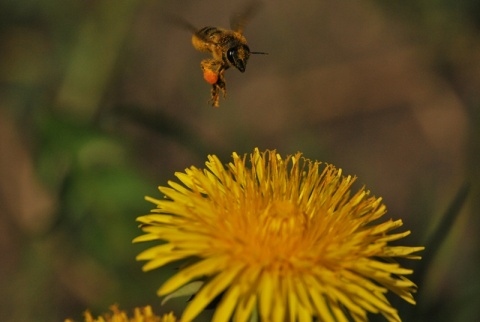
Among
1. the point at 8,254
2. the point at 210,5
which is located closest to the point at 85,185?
the point at 8,254

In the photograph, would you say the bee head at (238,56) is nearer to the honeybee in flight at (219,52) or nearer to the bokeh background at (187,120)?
the honeybee in flight at (219,52)

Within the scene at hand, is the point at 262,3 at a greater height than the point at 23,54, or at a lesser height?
greater

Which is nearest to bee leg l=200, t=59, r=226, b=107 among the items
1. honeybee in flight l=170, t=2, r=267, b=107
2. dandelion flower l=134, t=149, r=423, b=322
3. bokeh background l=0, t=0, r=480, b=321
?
honeybee in flight l=170, t=2, r=267, b=107

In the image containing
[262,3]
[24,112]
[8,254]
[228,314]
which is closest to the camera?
[228,314]

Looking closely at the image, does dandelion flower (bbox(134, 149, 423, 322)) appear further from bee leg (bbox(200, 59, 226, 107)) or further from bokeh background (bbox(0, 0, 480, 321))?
bokeh background (bbox(0, 0, 480, 321))

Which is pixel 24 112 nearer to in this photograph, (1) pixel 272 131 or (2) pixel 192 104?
(2) pixel 192 104

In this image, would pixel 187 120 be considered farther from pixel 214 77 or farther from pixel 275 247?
pixel 275 247

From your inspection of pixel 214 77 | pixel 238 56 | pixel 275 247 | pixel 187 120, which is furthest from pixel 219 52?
pixel 187 120

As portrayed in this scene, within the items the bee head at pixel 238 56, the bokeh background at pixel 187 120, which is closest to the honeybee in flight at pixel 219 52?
the bee head at pixel 238 56
